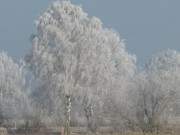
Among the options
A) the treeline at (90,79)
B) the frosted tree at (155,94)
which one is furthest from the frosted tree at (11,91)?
the frosted tree at (155,94)

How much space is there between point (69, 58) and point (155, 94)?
8.55m

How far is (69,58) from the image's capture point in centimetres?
5594

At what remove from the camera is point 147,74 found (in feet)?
202

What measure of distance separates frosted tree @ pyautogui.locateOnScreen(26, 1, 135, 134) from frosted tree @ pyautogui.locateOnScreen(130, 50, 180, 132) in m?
3.30

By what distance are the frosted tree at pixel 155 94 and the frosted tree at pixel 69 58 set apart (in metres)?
3.30

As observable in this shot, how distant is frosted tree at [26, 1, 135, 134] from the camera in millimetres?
56062

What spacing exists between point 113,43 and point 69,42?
33.9ft

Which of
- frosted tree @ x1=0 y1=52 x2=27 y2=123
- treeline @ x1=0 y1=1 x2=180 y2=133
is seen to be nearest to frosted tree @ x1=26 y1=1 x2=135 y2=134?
Answer: treeline @ x1=0 y1=1 x2=180 y2=133

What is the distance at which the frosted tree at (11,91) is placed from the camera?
75.2m

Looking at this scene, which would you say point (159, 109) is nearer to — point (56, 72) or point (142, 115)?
point (142, 115)

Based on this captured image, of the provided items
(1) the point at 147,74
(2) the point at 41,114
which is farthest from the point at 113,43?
(2) the point at 41,114

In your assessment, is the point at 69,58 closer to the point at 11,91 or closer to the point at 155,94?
the point at 155,94

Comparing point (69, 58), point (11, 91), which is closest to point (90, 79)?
point (69, 58)

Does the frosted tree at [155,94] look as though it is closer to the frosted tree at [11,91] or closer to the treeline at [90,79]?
the treeline at [90,79]
